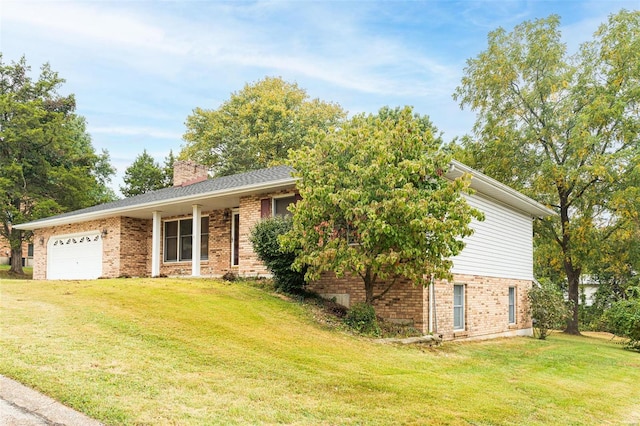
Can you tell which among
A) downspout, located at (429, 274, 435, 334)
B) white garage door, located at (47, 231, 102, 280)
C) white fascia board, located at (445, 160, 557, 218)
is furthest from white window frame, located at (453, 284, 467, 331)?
white garage door, located at (47, 231, 102, 280)

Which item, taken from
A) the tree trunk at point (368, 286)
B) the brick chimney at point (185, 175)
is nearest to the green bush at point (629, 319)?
the tree trunk at point (368, 286)

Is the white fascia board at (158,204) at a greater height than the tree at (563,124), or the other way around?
the tree at (563,124)

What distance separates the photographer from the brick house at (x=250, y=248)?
1372cm

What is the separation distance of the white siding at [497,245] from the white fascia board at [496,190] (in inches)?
9.4

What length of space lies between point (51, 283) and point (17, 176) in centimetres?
2001

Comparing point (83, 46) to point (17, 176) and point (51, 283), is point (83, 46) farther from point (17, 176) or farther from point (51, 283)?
point (17, 176)

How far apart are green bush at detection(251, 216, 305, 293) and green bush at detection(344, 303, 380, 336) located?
215cm

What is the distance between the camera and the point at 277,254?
13.2m

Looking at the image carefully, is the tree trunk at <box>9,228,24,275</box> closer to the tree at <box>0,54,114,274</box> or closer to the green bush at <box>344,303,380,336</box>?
the tree at <box>0,54,114,274</box>

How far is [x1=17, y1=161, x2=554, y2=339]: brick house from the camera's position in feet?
45.0

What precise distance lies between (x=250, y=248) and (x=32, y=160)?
21.4 metres

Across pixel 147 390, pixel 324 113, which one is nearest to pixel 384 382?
pixel 147 390

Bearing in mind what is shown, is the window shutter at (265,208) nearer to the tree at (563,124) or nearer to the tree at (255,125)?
the tree at (563,124)

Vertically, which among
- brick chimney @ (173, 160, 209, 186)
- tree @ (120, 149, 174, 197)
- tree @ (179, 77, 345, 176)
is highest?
tree @ (179, 77, 345, 176)
